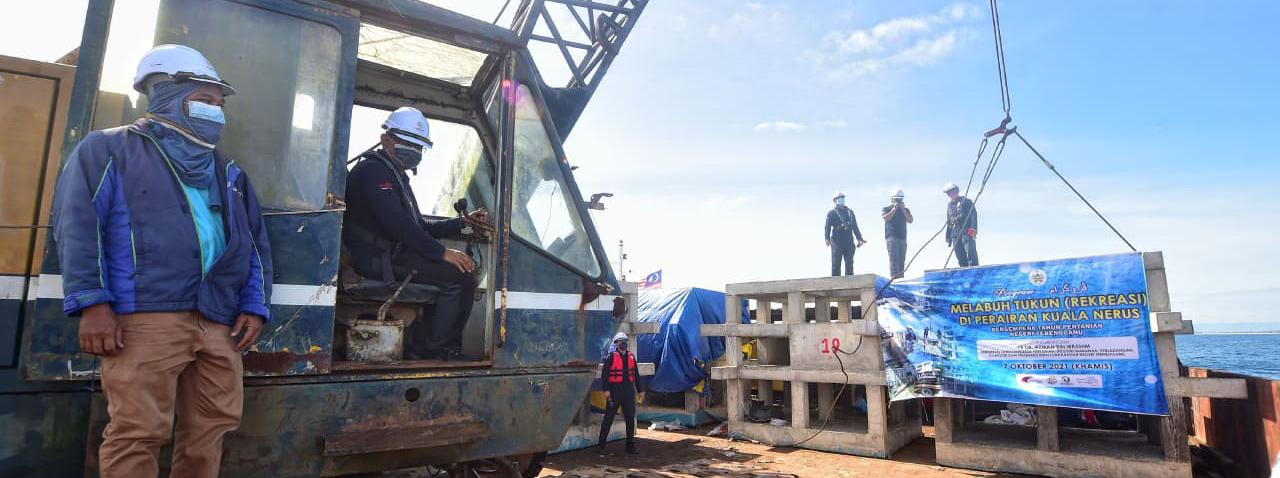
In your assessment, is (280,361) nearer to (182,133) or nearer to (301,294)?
(301,294)

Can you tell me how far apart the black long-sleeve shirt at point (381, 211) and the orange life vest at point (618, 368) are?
5.54 meters

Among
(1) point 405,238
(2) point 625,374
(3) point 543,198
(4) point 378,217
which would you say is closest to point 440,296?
(1) point 405,238

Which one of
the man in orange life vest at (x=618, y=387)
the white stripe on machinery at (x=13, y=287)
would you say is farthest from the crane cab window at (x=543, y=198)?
the man in orange life vest at (x=618, y=387)

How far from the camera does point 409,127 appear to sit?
12.6 ft

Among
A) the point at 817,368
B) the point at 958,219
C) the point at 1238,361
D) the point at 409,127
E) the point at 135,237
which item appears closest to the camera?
the point at 135,237

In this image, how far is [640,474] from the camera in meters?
6.70

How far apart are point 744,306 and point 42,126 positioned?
7753 millimetres

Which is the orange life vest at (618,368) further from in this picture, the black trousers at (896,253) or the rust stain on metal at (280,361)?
the rust stain on metal at (280,361)

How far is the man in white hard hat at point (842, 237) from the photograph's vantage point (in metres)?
9.91

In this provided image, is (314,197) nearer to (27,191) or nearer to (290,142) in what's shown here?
(290,142)

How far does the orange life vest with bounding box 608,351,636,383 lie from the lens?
29.2 ft

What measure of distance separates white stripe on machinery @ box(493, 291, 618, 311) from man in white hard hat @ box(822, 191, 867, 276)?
669 centimetres

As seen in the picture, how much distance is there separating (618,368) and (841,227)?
3832mm

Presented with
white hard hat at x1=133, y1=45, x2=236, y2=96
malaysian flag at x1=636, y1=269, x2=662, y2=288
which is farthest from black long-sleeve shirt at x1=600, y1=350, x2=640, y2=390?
malaysian flag at x1=636, y1=269, x2=662, y2=288
